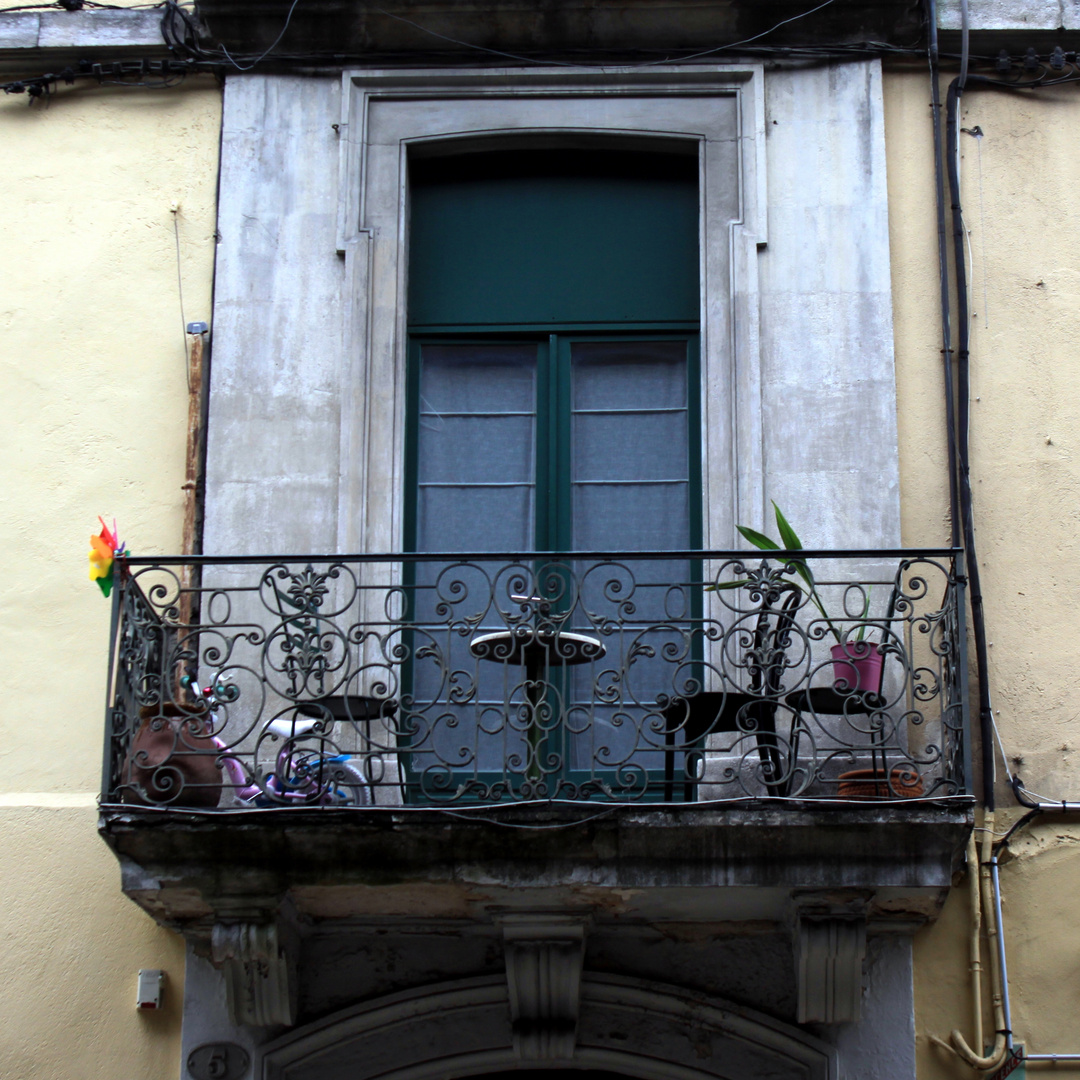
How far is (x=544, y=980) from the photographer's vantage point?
21.2 feet

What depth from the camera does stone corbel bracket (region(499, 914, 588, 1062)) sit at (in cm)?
642

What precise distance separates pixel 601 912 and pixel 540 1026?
0.56m

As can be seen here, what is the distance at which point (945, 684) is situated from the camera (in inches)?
257

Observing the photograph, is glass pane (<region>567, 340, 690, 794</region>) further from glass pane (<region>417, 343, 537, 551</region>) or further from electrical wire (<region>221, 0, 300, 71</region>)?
electrical wire (<region>221, 0, 300, 71</region>)

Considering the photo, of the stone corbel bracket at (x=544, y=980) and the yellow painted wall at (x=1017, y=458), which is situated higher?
the yellow painted wall at (x=1017, y=458)

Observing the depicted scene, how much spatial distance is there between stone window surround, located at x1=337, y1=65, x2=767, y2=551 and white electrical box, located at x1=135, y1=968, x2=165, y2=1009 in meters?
1.99

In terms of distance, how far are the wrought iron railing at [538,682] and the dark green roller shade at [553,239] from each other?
52.9 inches

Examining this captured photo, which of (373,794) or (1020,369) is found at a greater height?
(1020,369)

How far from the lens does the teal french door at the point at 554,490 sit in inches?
285

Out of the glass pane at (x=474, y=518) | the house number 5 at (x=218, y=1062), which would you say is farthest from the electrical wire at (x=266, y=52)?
the house number 5 at (x=218, y=1062)

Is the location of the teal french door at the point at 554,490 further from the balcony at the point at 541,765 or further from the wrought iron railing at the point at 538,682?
the balcony at the point at 541,765

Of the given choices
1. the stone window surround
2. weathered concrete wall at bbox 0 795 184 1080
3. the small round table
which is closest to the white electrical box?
weathered concrete wall at bbox 0 795 184 1080

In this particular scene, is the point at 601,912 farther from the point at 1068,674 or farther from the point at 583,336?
the point at 583,336

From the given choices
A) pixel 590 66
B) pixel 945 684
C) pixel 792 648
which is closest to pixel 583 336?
pixel 590 66
